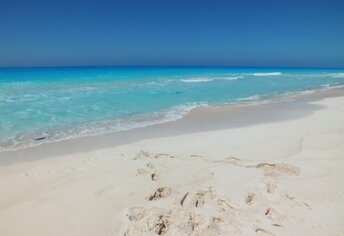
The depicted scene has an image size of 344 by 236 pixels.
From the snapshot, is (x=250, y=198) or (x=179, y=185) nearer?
(x=250, y=198)

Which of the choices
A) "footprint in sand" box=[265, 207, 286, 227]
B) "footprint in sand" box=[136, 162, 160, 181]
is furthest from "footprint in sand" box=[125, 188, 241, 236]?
"footprint in sand" box=[136, 162, 160, 181]

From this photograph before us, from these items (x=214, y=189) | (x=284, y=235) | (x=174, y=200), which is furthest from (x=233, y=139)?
(x=284, y=235)

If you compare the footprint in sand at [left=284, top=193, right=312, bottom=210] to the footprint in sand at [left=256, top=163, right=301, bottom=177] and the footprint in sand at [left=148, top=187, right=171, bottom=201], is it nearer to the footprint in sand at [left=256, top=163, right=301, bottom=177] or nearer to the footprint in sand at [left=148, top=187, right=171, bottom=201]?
the footprint in sand at [left=256, top=163, right=301, bottom=177]

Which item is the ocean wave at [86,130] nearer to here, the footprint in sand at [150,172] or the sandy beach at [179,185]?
the sandy beach at [179,185]

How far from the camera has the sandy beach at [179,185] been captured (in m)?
3.25

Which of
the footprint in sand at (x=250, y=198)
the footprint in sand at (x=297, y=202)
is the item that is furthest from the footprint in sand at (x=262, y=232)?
the footprint in sand at (x=297, y=202)

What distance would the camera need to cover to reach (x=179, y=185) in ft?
13.9

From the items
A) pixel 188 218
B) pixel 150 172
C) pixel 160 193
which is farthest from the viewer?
pixel 150 172

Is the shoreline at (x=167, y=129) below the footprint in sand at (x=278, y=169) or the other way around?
below

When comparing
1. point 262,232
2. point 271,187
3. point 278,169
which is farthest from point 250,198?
point 278,169

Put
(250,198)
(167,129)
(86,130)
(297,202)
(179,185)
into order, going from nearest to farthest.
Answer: (297,202) < (250,198) < (179,185) < (86,130) < (167,129)

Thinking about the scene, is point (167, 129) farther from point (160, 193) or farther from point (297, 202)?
point (297, 202)

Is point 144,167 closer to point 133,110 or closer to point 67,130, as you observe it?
point 67,130

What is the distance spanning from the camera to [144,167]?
5.05 m
